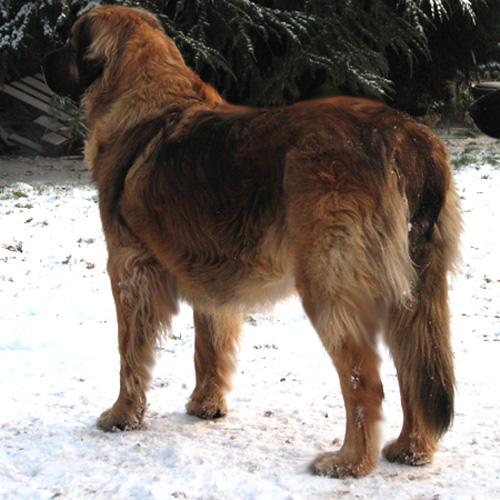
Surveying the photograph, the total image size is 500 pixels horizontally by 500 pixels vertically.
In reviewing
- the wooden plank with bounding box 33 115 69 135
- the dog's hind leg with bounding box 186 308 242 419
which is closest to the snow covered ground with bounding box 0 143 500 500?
the dog's hind leg with bounding box 186 308 242 419

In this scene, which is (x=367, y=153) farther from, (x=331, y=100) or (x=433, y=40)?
(x=433, y=40)

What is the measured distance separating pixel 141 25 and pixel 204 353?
1.99 metres

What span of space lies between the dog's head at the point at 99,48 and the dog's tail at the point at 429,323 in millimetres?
1931

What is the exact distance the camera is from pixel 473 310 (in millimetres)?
5527

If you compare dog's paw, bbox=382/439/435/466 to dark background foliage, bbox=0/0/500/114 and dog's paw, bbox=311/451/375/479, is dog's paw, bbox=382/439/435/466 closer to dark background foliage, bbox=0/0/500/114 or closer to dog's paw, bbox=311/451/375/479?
dog's paw, bbox=311/451/375/479

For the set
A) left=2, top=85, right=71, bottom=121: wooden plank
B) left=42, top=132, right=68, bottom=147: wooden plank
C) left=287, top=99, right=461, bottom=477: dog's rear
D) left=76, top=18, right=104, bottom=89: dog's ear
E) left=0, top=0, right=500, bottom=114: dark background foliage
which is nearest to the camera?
left=287, top=99, right=461, bottom=477: dog's rear

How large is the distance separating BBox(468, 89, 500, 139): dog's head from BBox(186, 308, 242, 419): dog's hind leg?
181cm

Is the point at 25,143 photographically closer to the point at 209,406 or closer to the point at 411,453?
the point at 209,406

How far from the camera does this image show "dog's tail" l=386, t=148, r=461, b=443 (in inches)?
109

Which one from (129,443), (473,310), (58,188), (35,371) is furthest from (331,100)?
(58,188)

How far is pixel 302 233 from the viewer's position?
9.11 feet

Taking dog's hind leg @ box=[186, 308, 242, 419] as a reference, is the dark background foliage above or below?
above

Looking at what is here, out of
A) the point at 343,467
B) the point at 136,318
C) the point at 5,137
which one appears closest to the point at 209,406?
the point at 136,318

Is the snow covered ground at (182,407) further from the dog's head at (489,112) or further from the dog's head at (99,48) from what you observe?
the dog's head at (99,48)
